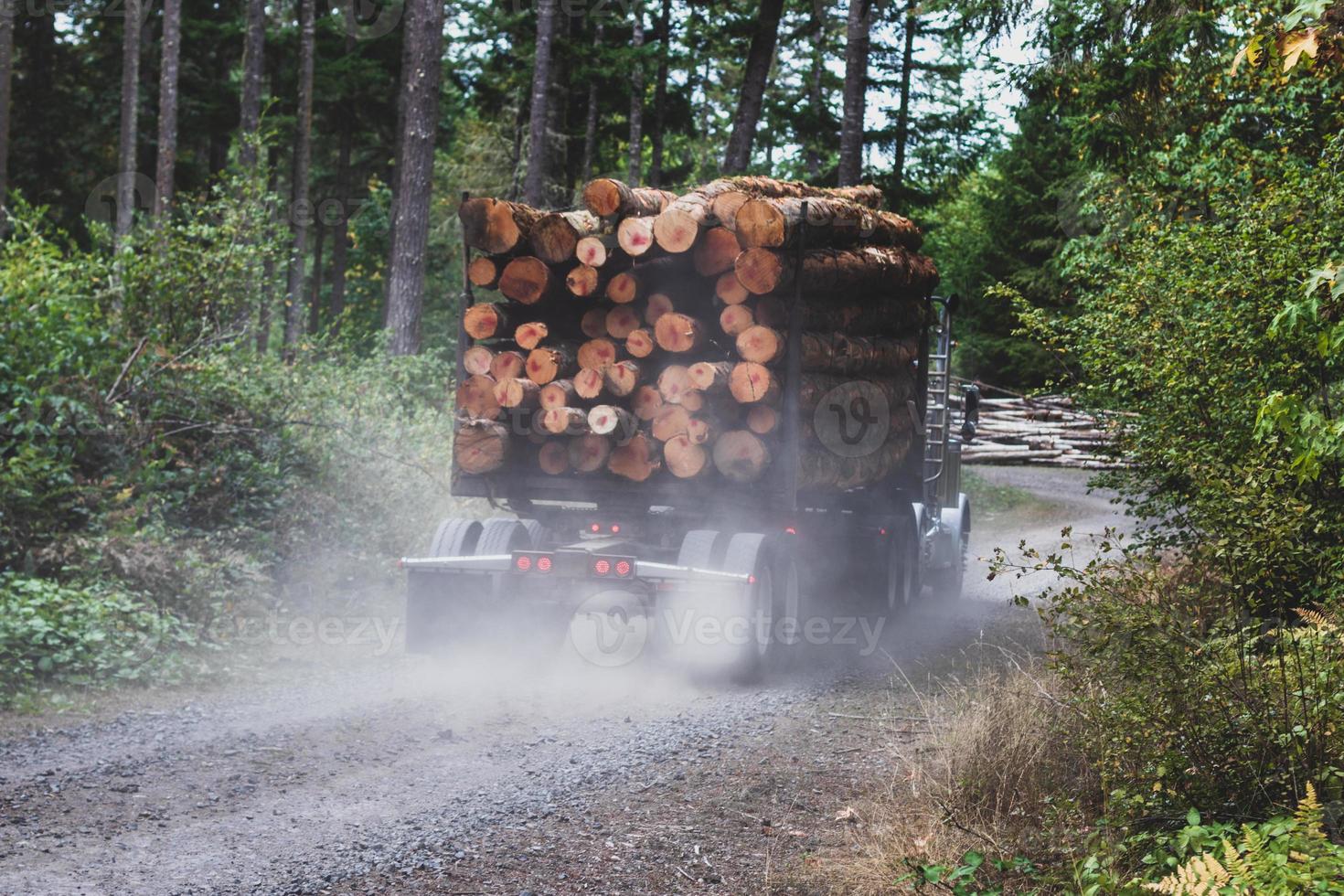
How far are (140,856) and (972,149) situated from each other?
82.9ft

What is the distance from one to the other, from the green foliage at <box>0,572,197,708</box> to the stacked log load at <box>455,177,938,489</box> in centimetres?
250

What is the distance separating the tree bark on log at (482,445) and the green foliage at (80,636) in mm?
2414

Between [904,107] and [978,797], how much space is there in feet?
72.3

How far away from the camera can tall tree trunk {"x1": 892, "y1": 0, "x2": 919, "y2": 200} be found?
82.0 feet

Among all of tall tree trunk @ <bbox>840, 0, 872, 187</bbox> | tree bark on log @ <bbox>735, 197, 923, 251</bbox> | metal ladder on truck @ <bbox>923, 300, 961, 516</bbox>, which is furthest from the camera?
tall tree trunk @ <bbox>840, 0, 872, 187</bbox>

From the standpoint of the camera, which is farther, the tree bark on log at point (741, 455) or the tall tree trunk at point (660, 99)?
the tall tree trunk at point (660, 99)

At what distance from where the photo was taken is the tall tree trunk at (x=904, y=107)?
24984 mm

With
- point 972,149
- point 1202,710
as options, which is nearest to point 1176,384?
point 1202,710

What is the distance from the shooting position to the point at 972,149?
89.8 feet

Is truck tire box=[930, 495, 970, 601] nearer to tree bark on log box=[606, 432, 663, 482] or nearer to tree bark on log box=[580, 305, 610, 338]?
tree bark on log box=[606, 432, 663, 482]

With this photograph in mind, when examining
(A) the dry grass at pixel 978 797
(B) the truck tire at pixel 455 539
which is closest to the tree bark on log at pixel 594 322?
(B) the truck tire at pixel 455 539

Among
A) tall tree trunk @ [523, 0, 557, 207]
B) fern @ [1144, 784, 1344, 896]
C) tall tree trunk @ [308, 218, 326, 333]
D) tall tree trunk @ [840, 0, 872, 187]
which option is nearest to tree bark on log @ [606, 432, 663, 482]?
fern @ [1144, 784, 1344, 896]

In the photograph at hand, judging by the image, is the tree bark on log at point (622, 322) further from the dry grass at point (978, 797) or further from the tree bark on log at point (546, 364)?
Result: the dry grass at point (978, 797)

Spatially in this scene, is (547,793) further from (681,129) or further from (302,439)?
(681,129)
